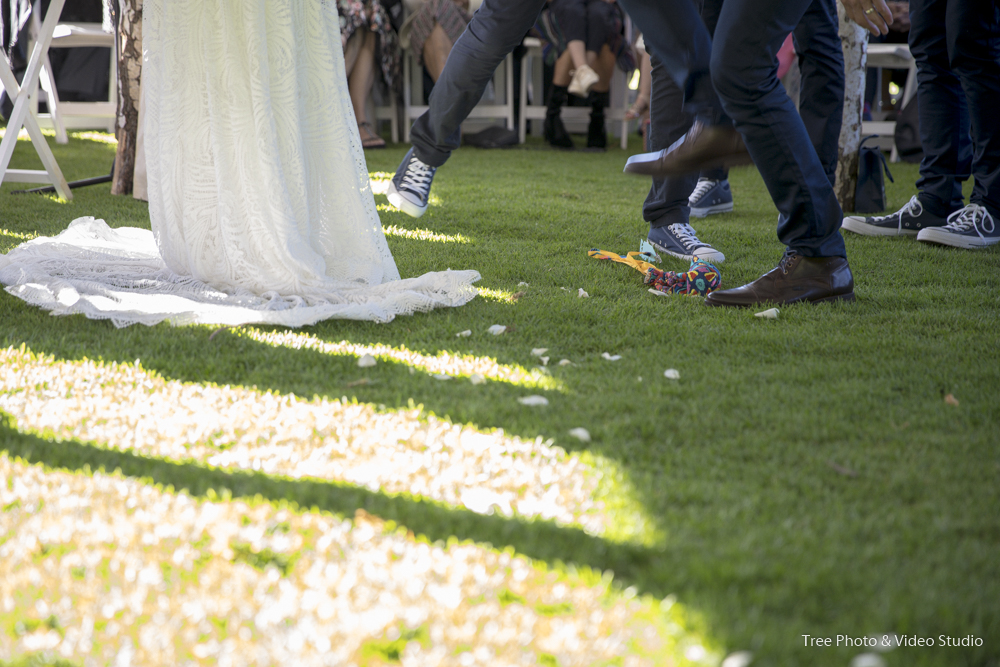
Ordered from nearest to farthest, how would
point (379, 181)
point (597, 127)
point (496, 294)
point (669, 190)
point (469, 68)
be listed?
point (496, 294) < point (469, 68) < point (669, 190) < point (379, 181) < point (597, 127)

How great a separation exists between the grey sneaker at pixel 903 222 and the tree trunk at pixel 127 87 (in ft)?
10.3

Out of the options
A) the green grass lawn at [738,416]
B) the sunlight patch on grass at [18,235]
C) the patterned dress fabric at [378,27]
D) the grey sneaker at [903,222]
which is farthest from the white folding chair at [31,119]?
the grey sneaker at [903,222]

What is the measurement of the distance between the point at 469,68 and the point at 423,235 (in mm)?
733

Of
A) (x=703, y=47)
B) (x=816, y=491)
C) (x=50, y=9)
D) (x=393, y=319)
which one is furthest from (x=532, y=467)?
(x=50, y=9)

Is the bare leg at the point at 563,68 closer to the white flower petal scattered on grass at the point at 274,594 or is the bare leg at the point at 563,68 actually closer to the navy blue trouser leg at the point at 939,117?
the navy blue trouser leg at the point at 939,117

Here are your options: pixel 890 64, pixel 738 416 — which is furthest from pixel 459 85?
pixel 890 64

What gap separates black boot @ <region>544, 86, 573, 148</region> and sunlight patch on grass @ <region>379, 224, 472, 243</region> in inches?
148

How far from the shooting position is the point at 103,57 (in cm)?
749

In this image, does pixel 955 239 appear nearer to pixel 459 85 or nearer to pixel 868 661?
pixel 459 85

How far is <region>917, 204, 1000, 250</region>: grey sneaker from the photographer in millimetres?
2848

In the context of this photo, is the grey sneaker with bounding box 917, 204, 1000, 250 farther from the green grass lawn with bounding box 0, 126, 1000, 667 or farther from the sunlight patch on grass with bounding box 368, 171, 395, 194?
the sunlight patch on grass with bounding box 368, 171, 395, 194

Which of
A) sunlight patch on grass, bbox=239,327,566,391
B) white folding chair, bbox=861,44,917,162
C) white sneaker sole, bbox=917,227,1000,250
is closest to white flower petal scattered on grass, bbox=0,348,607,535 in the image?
sunlight patch on grass, bbox=239,327,566,391

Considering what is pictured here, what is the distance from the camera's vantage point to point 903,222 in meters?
3.09

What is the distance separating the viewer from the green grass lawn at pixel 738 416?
2.96 feet
